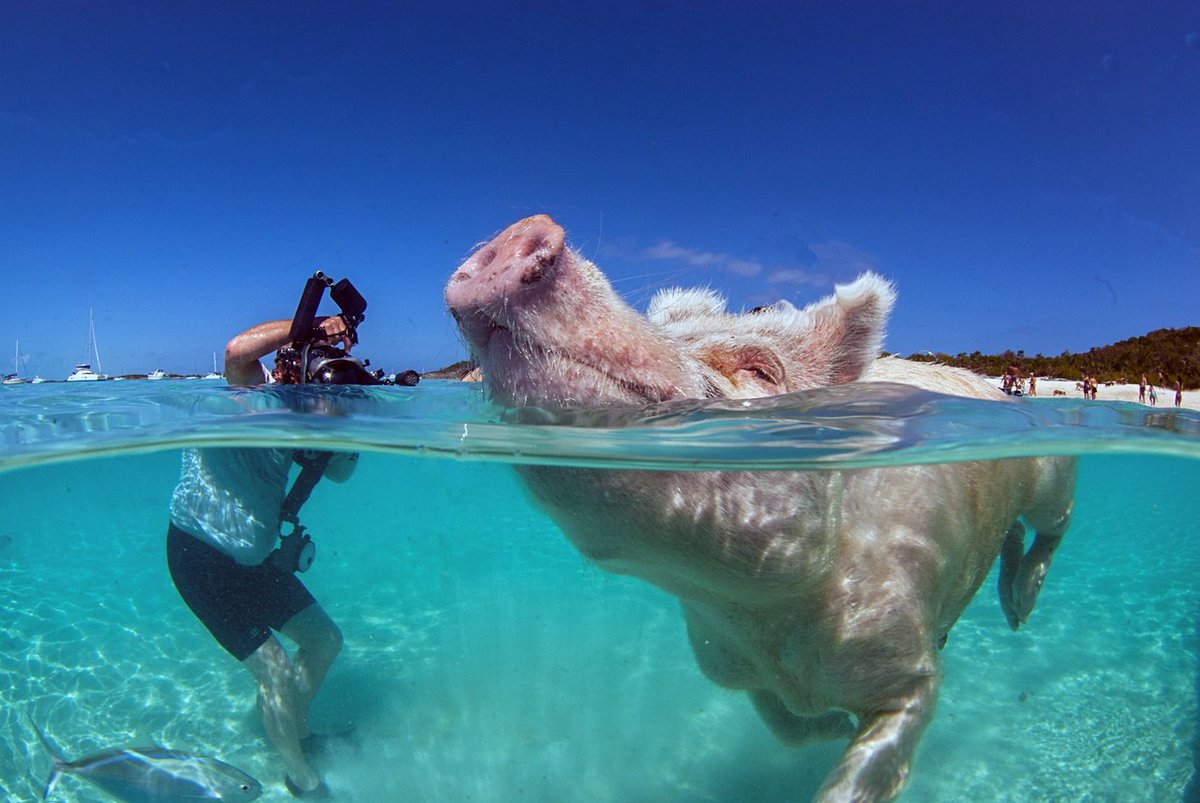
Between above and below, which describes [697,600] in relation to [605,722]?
above

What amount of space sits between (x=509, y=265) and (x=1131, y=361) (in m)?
13.7

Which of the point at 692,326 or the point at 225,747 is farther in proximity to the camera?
the point at 225,747

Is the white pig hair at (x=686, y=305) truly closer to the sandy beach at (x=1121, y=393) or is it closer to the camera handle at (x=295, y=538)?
the camera handle at (x=295, y=538)

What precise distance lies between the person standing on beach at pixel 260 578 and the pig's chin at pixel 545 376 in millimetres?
4101

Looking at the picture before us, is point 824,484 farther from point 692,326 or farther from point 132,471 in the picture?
point 132,471

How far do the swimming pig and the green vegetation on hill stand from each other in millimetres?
6773

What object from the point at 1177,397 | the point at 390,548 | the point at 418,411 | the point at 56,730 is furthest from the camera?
the point at 390,548

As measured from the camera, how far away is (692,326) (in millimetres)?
3055

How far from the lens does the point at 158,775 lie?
4250 millimetres

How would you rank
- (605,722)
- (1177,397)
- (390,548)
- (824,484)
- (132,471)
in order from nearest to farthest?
(824,484)
(605,722)
(132,471)
(1177,397)
(390,548)

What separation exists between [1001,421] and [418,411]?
4.52 metres

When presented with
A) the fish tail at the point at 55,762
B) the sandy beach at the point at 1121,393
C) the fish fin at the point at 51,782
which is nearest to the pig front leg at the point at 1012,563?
the sandy beach at the point at 1121,393

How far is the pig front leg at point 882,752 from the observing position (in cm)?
269

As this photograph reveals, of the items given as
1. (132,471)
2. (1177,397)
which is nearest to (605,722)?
(132,471)
